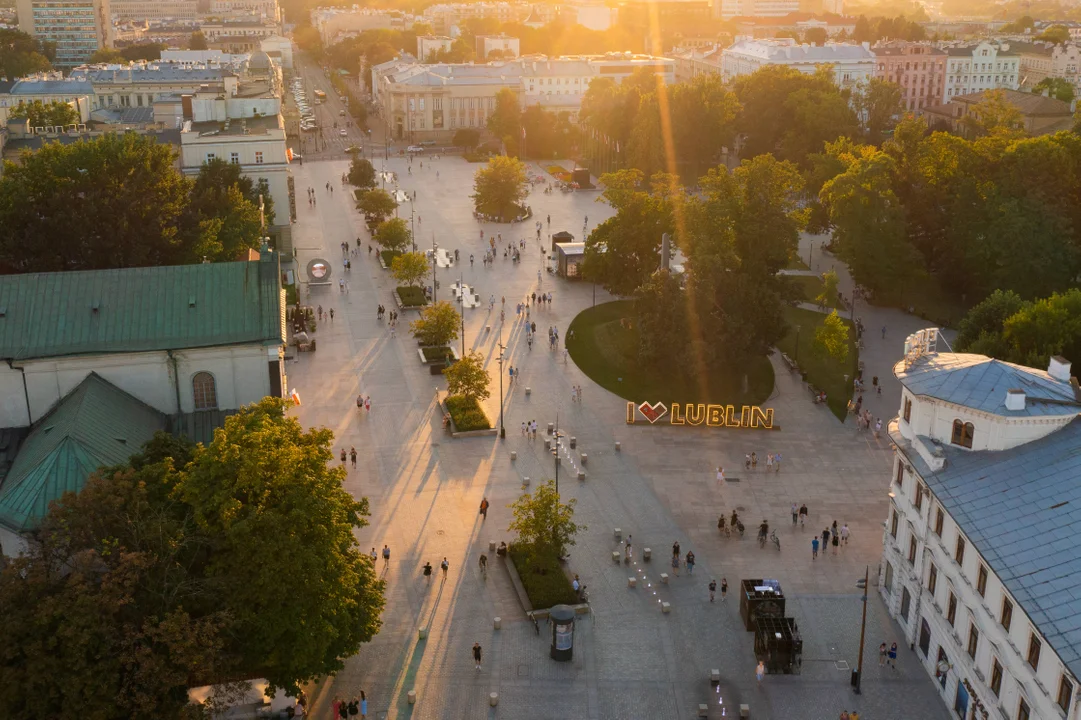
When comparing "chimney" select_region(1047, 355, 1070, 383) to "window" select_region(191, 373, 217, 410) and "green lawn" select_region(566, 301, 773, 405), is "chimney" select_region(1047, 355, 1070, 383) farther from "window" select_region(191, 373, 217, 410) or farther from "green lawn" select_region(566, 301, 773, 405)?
"window" select_region(191, 373, 217, 410)

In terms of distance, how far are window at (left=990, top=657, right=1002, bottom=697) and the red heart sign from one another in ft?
90.9

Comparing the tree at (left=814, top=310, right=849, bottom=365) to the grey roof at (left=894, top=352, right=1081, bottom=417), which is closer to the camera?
the grey roof at (left=894, top=352, right=1081, bottom=417)

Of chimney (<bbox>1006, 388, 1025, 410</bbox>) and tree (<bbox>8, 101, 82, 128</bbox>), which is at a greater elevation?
tree (<bbox>8, 101, 82, 128</bbox>)

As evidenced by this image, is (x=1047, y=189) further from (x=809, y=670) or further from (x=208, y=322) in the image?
(x=208, y=322)

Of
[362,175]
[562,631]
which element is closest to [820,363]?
[562,631]

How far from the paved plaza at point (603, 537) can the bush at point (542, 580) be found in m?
0.88

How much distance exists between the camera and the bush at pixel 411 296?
8025 centimetres

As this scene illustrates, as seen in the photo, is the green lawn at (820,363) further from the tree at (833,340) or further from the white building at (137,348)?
the white building at (137,348)

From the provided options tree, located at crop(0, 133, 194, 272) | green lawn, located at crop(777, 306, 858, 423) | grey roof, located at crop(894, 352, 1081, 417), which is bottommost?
green lawn, located at crop(777, 306, 858, 423)

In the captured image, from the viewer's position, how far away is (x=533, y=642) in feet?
132

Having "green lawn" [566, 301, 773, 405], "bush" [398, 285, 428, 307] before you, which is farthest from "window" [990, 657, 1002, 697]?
"bush" [398, 285, 428, 307]

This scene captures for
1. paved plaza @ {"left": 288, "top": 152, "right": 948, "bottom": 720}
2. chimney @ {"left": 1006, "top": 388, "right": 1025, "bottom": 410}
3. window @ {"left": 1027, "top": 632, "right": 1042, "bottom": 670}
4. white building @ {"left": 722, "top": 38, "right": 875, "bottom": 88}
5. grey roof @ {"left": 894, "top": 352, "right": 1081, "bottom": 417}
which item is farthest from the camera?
white building @ {"left": 722, "top": 38, "right": 875, "bottom": 88}

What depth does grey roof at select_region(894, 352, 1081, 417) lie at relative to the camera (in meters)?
36.8

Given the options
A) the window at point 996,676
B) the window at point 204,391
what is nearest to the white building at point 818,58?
the window at point 204,391
